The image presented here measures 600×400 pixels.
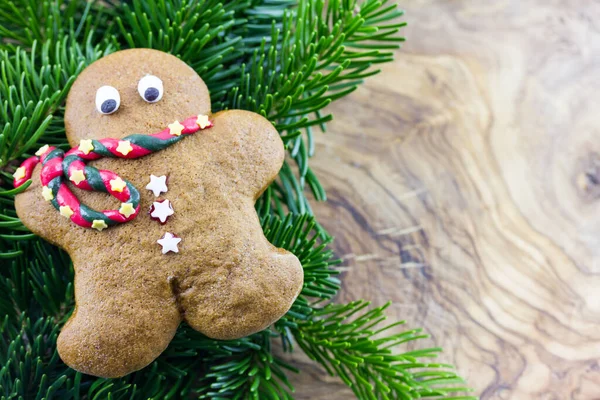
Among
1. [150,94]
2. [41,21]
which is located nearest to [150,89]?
[150,94]

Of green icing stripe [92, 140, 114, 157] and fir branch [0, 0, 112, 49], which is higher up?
fir branch [0, 0, 112, 49]

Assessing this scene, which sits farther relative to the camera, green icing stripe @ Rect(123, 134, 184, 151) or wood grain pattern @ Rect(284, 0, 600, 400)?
wood grain pattern @ Rect(284, 0, 600, 400)

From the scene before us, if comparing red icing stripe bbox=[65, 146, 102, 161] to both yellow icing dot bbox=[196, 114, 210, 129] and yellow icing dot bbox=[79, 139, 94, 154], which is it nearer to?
yellow icing dot bbox=[79, 139, 94, 154]

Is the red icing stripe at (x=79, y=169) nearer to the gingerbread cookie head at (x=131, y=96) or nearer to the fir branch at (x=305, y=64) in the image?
the gingerbread cookie head at (x=131, y=96)

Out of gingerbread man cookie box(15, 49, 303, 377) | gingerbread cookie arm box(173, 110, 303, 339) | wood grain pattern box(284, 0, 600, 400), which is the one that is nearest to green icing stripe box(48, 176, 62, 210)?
gingerbread man cookie box(15, 49, 303, 377)

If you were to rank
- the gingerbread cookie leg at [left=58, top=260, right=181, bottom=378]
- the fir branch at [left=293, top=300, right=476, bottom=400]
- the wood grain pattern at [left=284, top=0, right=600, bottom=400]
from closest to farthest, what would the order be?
the gingerbread cookie leg at [left=58, top=260, right=181, bottom=378] → the fir branch at [left=293, top=300, right=476, bottom=400] → the wood grain pattern at [left=284, top=0, right=600, bottom=400]

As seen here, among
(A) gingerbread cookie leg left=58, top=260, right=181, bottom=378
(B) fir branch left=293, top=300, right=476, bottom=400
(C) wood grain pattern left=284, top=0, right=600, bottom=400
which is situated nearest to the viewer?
(A) gingerbread cookie leg left=58, top=260, right=181, bottom=378

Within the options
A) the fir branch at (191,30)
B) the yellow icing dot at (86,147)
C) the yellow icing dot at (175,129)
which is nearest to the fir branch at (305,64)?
the fir branch at (191,30)

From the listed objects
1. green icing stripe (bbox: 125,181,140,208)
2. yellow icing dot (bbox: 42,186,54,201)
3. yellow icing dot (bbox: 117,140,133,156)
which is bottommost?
yellow icing dot (bbox: 42,186,54,201)
